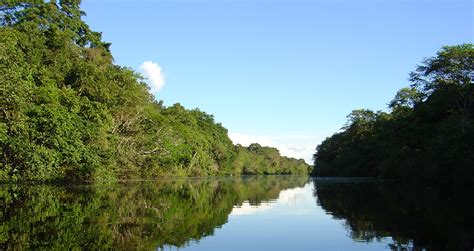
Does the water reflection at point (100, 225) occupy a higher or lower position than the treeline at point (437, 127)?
lower

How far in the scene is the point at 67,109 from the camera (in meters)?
37.2

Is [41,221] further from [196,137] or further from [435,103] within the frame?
[196,137]

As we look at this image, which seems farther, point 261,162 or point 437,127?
point 261,162

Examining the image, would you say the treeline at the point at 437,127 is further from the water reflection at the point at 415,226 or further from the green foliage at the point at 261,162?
the green foliage at the point at 261,162

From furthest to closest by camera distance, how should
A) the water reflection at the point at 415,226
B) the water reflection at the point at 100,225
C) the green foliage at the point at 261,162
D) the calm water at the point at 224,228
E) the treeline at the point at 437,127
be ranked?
the green foliage at the point at 261,162, the treeline at the point at 437,127, the water reflection at the point at 415,226, the calm water at the point at 224,228, the water reflection at the point at 100,225

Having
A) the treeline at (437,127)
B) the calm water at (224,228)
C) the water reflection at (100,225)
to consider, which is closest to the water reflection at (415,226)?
the calm water at (224,228)

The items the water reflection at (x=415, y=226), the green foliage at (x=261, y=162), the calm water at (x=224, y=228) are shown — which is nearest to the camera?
the calm water at (x=224, y=228)

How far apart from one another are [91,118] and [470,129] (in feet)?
96.8

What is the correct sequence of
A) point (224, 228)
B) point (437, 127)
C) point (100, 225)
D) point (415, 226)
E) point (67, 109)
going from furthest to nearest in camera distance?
point (437, 127) → point (67, 109) → point (415, 226) → point (224, 228) → point (100, 225)

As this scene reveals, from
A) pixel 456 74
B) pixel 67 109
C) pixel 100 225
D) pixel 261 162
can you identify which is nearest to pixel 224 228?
pixel 100 225

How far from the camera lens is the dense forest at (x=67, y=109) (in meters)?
31.1

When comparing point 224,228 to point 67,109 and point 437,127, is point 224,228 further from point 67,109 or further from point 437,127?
point 437,127

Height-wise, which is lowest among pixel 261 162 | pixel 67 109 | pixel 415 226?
pixel 415 226

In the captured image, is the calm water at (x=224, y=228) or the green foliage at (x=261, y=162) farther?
the green foliage at (x=261, y=162)
